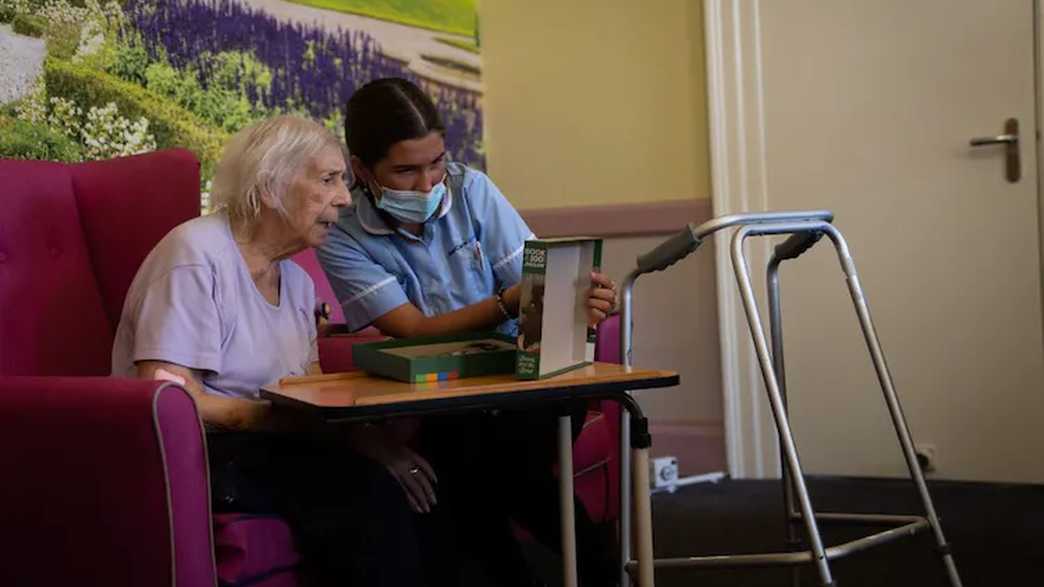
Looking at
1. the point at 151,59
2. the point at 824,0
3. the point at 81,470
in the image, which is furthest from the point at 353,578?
the point at 824,0

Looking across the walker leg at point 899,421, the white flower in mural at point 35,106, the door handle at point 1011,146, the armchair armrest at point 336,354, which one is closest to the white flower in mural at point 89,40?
the white flower in mural at point 35,106

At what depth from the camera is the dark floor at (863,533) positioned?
2.47m

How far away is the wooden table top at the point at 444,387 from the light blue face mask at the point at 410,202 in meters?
0.50

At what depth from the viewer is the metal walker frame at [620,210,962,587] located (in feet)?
5.11

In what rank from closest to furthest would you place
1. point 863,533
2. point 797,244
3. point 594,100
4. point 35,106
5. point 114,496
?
point 114,496 < point 797,244 < point 35,106 < point 863,533 < point 594,100

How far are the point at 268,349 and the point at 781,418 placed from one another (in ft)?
2.84

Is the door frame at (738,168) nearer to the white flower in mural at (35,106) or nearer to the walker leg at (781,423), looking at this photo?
the walker leg at (781,423)

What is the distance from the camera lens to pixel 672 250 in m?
1.74

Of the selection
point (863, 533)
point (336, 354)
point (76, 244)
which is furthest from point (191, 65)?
point (863, 533)

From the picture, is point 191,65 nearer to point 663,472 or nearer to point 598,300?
point 598,300

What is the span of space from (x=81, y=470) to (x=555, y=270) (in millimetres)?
718

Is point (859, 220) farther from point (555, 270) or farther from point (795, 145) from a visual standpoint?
point (555, 270)

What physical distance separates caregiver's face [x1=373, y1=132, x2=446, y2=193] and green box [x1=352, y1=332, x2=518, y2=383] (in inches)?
15.8

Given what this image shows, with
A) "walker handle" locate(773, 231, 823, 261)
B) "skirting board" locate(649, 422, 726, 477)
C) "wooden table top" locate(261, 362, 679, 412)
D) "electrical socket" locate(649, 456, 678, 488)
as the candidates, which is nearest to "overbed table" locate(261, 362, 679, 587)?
"wooden table top" locate(261, 362, 679, 412)
